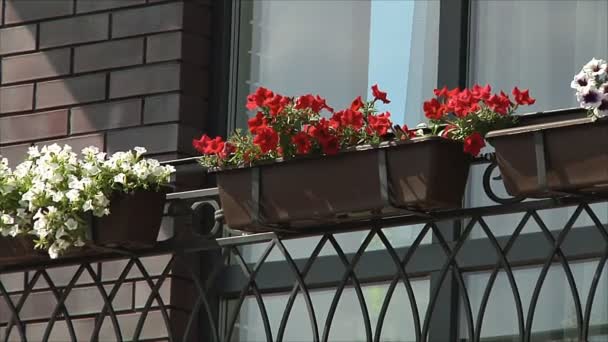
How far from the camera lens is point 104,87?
544 cm

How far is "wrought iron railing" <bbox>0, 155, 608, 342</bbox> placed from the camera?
4.00m

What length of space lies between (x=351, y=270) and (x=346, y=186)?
217 mm

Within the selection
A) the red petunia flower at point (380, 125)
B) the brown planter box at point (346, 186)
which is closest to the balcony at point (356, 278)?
the brown planter box at point (346, 186)

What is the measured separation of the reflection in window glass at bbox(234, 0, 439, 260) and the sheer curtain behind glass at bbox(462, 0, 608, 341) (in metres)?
0.17

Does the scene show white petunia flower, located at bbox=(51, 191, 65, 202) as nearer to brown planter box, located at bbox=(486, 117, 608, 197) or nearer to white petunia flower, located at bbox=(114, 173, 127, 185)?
white petunia flower, located at bbox=(114, 173, 127, 185)

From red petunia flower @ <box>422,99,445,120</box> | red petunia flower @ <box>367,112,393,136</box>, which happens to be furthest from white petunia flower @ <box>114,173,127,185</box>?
red petunia flower @ <box>422,99,445,120</box>

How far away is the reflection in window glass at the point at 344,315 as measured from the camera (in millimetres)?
4941

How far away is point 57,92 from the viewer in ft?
18.1

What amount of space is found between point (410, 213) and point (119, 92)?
5.56 ft

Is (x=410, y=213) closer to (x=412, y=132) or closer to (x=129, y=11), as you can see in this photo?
(x=412, y=132)

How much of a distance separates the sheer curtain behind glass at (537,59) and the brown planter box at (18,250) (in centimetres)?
127

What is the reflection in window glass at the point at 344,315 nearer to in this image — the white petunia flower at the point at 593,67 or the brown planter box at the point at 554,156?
the brown planter box at the point at 554,156

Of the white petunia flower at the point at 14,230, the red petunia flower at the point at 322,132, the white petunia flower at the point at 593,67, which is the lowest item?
the white petunia flower at the point at 14,230

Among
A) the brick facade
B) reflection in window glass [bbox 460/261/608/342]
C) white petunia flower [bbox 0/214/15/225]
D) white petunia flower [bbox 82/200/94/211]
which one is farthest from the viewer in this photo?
the brick facade
